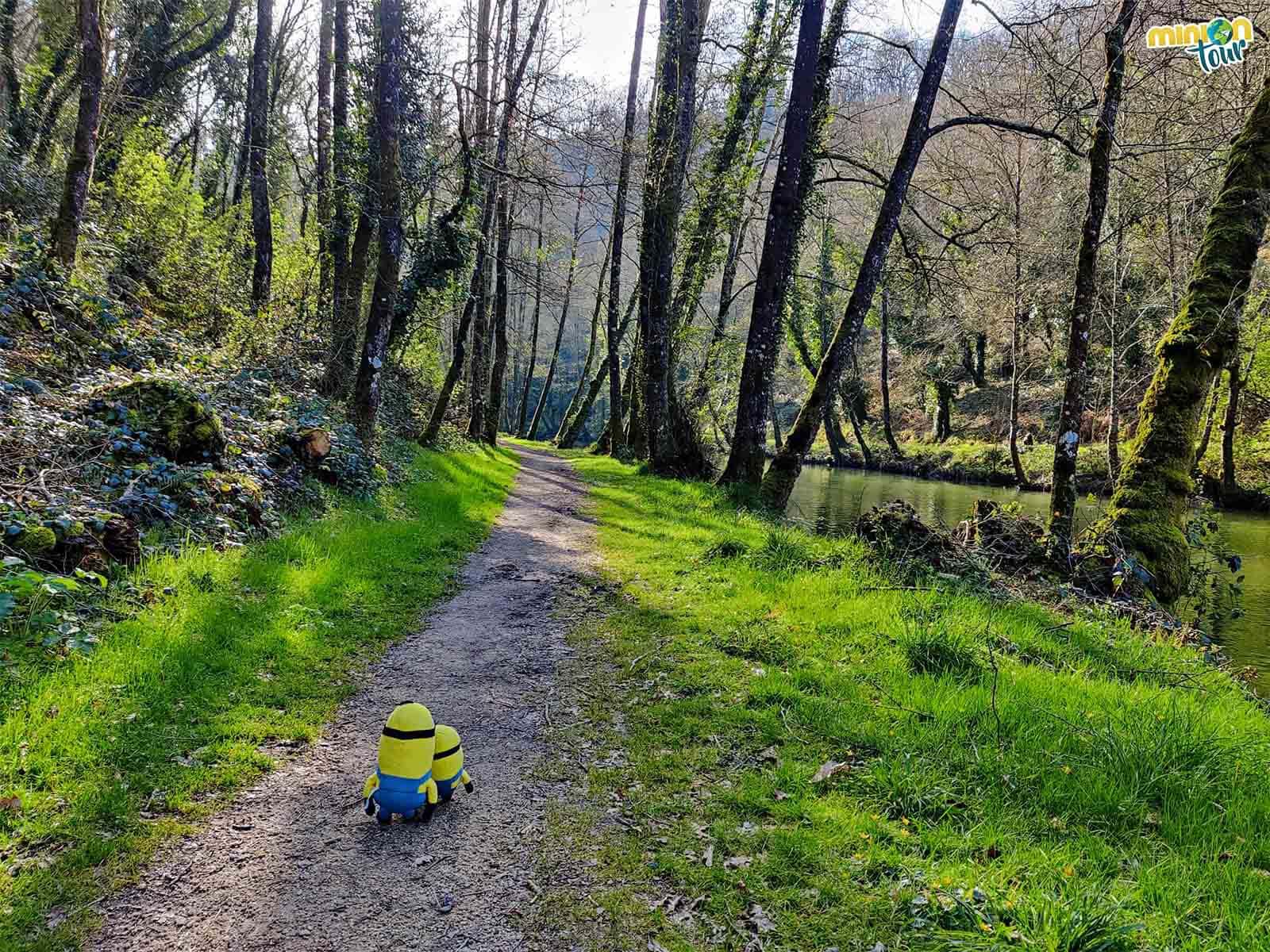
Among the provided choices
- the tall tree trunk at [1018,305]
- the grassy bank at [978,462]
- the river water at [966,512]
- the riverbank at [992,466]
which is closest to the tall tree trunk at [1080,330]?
the river water at [966,512]

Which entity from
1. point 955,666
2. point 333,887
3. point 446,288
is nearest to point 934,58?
point 955,666

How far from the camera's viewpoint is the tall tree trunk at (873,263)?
946 centimetres

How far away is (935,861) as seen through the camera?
2.90 meters

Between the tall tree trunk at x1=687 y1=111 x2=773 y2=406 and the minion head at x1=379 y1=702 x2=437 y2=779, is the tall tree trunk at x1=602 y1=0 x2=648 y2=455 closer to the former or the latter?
the tall tree trunk at x1=687 y1=111 x2=773 y2=406

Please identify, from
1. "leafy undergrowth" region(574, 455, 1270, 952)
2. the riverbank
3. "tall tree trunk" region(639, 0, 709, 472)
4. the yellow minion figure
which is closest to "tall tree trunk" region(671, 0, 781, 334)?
"tall tree trunk" region(639, 0, 709, 472)

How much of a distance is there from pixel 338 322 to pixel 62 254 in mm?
4405

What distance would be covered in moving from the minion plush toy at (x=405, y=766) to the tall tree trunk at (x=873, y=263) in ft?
26.6

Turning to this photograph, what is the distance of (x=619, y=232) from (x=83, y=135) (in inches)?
592

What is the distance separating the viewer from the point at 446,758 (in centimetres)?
326

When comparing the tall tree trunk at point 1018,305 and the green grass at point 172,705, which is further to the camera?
the tall tree trunk at point 1018,305

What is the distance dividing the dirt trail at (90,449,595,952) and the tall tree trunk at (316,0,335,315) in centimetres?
1226

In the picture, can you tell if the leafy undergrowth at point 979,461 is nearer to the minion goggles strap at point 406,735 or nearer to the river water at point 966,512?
the river water at point 966,512

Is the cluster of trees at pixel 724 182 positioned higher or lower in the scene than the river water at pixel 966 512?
higher

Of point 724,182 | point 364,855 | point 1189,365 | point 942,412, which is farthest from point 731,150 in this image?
point 942,412
